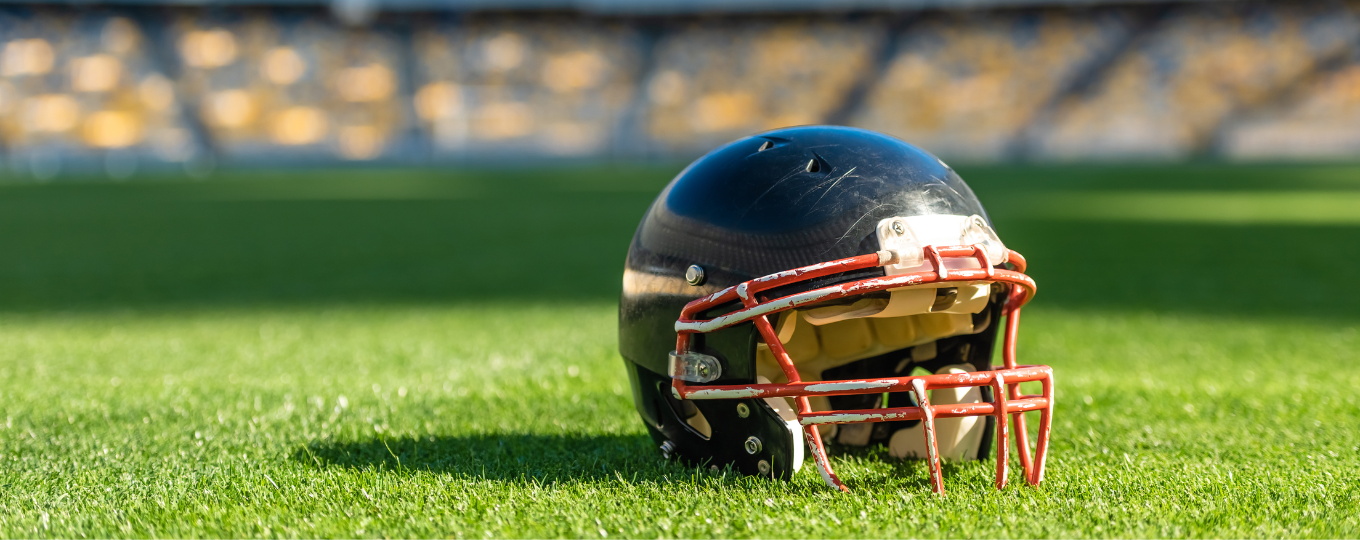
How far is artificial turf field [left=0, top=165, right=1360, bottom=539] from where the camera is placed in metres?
1.50

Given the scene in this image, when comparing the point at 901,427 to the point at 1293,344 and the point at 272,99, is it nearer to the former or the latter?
the point at 1293,344

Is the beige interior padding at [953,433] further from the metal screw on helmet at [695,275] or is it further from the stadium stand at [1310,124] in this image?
the stadium stand at [1310,124]

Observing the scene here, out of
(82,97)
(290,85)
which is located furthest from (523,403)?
(82,97)

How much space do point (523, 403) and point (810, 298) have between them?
105 centimetres

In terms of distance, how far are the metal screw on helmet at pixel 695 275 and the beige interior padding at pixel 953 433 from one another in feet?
1.51

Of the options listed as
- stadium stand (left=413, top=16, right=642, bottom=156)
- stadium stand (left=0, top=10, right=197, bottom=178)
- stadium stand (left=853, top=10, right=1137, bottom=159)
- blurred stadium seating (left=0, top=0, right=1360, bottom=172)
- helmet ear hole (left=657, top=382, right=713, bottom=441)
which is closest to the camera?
helmet ear hole (left=657, top=382, right=713, bottom=441)

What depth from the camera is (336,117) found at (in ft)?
85.6

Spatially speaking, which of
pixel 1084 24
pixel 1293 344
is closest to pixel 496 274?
pixel 1293 344

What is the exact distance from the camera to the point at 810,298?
1.44 metres

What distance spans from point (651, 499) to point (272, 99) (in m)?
26.9

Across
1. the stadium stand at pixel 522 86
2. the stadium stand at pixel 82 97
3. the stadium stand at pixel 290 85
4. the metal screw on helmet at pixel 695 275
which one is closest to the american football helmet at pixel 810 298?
the metal screw on helmet at pixel 695 275

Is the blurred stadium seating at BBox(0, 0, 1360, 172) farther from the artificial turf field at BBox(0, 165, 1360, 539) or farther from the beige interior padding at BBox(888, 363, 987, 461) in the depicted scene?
the beige interior padding at BBox(888, 363, 987, 461)

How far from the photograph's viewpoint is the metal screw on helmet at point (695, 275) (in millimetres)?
1582

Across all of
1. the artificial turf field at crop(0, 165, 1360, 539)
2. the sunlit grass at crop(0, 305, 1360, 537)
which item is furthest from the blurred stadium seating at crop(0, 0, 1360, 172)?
the sunlit grass at crop(0, 305, 1360, 537)
